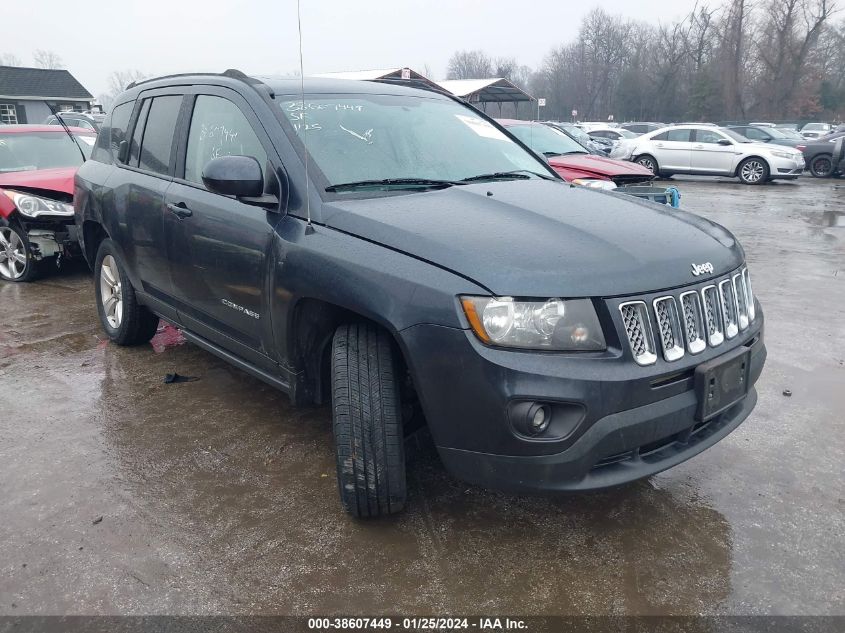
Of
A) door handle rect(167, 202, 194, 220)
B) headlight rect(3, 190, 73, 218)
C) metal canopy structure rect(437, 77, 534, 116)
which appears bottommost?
headlight rect(3, 190, 73, 218)

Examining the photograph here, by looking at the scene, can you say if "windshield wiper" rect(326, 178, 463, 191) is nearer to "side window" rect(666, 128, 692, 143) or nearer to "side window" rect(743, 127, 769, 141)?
"side window" rect(666, 128, 692, 143)

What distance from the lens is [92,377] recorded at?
4.36m

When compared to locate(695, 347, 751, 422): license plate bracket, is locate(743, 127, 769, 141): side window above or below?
above

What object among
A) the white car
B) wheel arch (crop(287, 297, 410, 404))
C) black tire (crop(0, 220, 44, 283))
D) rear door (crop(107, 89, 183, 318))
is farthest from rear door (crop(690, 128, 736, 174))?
wheel arch (crop(287, 297, 410, 404))

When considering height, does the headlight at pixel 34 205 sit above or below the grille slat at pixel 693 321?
above

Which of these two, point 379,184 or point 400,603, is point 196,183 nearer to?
point 379,184

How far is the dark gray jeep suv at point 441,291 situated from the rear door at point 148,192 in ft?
0.18

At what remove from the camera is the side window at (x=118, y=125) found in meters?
4.44

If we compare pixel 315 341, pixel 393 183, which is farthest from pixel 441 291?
pixel 393 183

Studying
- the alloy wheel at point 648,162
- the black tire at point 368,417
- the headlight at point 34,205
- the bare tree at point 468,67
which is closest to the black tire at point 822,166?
the alloy wheel at point 648,162

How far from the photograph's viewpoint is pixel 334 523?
275 cm

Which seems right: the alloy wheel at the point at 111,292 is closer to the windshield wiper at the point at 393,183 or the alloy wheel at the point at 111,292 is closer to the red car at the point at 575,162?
the windshield wiper at the point at 393,183

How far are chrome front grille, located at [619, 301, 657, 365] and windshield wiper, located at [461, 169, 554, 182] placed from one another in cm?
126

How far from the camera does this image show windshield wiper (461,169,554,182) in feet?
10.8
